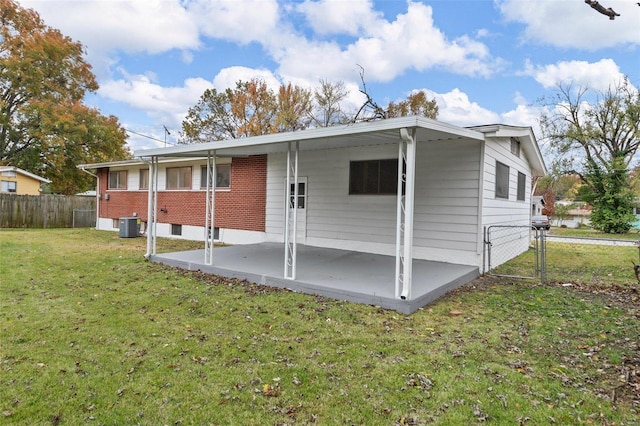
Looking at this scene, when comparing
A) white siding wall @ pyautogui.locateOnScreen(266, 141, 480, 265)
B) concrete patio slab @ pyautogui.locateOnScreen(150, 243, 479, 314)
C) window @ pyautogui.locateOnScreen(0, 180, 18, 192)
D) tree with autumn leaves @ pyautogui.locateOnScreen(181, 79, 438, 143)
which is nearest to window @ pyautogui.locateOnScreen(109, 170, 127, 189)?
white siding wall @ pyautogui.locateOnScreen(266, 141, 480, 265)

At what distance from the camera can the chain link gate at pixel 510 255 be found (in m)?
7.00

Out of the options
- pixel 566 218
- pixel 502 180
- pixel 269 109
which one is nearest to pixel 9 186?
pixel 269 109

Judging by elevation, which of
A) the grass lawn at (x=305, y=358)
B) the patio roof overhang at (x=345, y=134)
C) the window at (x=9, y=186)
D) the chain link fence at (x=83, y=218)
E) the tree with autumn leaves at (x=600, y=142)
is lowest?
the grass lawn at (x=305, y=358)

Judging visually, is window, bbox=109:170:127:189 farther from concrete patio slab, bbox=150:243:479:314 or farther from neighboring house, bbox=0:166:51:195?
neighboring house, bbox=0:166:51:195

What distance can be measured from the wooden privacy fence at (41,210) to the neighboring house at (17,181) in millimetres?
4495

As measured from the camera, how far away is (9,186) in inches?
814

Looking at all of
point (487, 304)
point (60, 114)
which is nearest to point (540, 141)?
point (487, 304)

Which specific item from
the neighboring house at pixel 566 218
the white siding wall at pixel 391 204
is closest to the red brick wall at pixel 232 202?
the white siding wall at pixel 391 204

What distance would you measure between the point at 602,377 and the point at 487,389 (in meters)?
1.07

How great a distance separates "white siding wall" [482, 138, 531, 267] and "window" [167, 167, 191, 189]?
971 centimetres

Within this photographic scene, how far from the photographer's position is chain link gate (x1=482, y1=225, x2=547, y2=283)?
7.00 meters

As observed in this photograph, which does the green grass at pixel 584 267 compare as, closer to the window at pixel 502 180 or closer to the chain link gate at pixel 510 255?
the chain link gate at pixel 510 255

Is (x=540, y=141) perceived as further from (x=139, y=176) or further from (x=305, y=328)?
(x=305, y=328)

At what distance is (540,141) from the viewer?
81.8 ft
